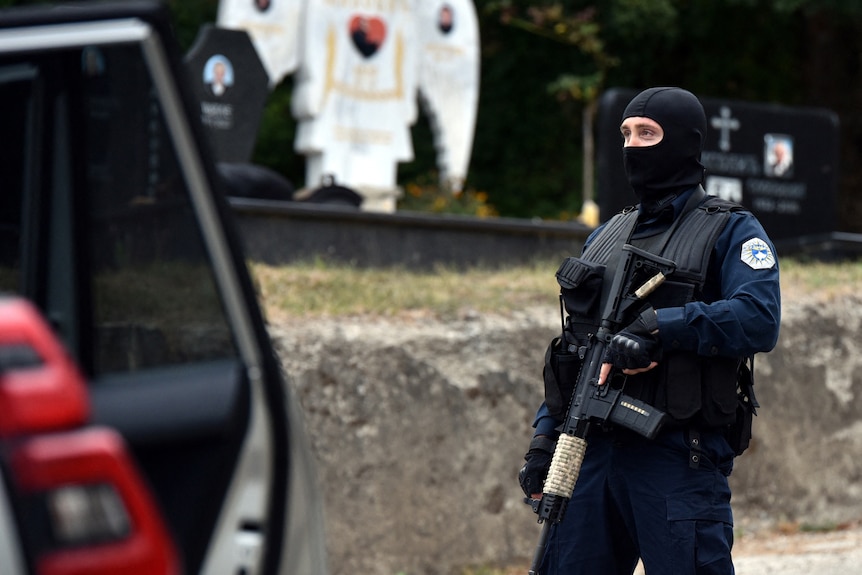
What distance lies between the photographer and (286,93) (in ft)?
82.4

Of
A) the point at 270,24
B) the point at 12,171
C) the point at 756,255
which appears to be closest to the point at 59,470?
the point at 12,171

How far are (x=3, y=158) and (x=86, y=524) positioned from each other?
1032 millimetres

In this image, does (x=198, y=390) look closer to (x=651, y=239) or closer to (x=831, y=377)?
(x=651, y=239)

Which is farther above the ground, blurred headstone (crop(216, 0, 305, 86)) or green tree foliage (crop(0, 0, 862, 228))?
blurred headstone (crop(216, 0, 305, 86))

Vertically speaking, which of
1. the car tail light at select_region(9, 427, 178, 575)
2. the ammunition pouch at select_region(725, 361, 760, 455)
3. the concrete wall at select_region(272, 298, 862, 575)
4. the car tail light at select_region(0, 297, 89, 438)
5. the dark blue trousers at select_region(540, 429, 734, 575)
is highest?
the car tail light at select_region(0, 297, 89, 438)

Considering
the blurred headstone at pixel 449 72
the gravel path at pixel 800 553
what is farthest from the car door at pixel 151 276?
the blurred headstone at pixel 449 72

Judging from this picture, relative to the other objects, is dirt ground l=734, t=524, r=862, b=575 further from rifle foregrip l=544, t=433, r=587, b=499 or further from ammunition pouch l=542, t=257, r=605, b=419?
rifle foregrip l=544, t=433, r=587, b=499

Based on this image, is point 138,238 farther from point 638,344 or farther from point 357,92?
point 357,92

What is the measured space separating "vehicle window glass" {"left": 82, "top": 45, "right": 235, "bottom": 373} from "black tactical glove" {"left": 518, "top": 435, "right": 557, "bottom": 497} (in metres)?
1.83

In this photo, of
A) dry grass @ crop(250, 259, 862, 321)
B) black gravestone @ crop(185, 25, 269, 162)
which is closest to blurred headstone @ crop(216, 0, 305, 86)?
black gravestone @ crop(185, 25, 269, 162)

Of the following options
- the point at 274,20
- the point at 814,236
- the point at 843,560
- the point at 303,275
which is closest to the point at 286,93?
the point at 274,20

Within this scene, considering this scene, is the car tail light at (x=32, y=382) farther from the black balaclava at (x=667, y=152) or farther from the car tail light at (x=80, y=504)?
the black balaclava at (x=667, y=152)

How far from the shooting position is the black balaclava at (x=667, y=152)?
13.2ft

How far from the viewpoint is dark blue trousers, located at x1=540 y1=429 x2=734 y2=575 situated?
12.5 feet
